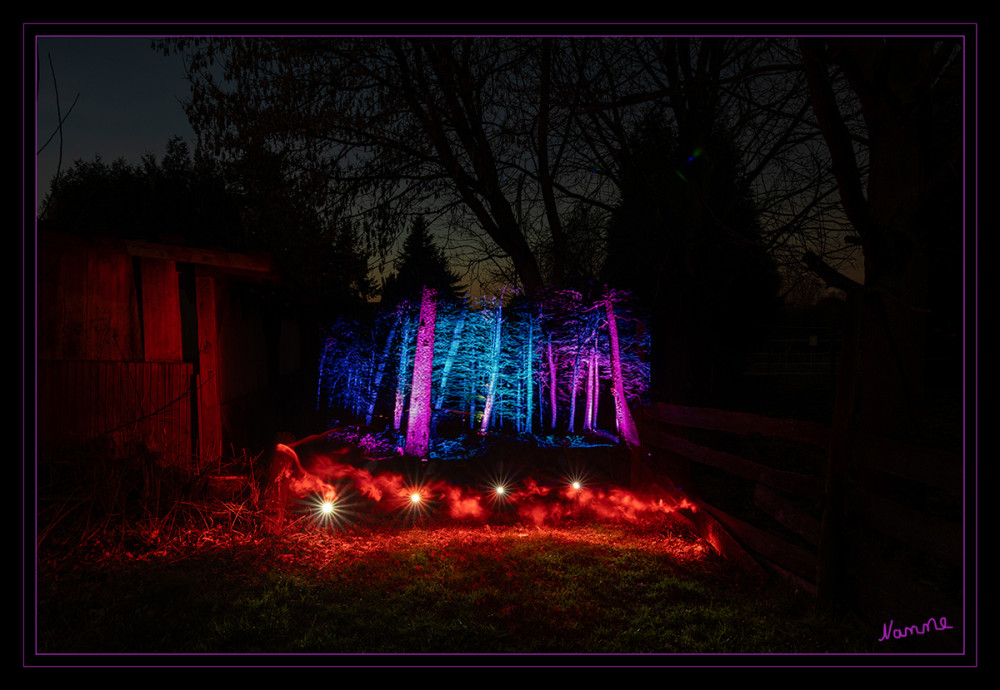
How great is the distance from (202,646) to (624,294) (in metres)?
8.83

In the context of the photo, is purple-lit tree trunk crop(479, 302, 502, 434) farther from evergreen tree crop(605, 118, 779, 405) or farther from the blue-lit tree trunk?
evergreen tree crop(605, 118, 779, 405)

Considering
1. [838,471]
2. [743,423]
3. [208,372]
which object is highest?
[208,372]

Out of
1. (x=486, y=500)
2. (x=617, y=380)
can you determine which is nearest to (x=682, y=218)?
(x=617, y=380)

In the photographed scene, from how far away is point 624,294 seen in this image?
10938mm

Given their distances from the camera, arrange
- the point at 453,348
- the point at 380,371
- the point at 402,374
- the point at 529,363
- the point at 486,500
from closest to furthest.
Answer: the point at 486,500 < the point at 402,374 < the point at 453,348 < the point at 529,363 < the point at 380,371

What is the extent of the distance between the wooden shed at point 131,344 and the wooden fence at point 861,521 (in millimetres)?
5844

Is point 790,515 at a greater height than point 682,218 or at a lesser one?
lesser

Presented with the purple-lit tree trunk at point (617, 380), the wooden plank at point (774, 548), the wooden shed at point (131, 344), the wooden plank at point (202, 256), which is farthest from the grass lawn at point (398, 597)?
the wooden plank at point (202, 256)

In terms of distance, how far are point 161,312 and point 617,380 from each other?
711cm

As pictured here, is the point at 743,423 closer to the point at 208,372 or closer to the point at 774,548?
the point at 774,548

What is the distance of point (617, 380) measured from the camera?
10242 millimetres

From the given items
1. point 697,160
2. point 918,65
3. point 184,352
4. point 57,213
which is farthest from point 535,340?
point 57,213

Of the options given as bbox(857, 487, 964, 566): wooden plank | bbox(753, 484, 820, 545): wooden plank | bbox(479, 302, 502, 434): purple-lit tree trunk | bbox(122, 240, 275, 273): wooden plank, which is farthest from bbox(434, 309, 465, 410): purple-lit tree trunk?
bbox(857, 487, 964, 566): wooden plank
